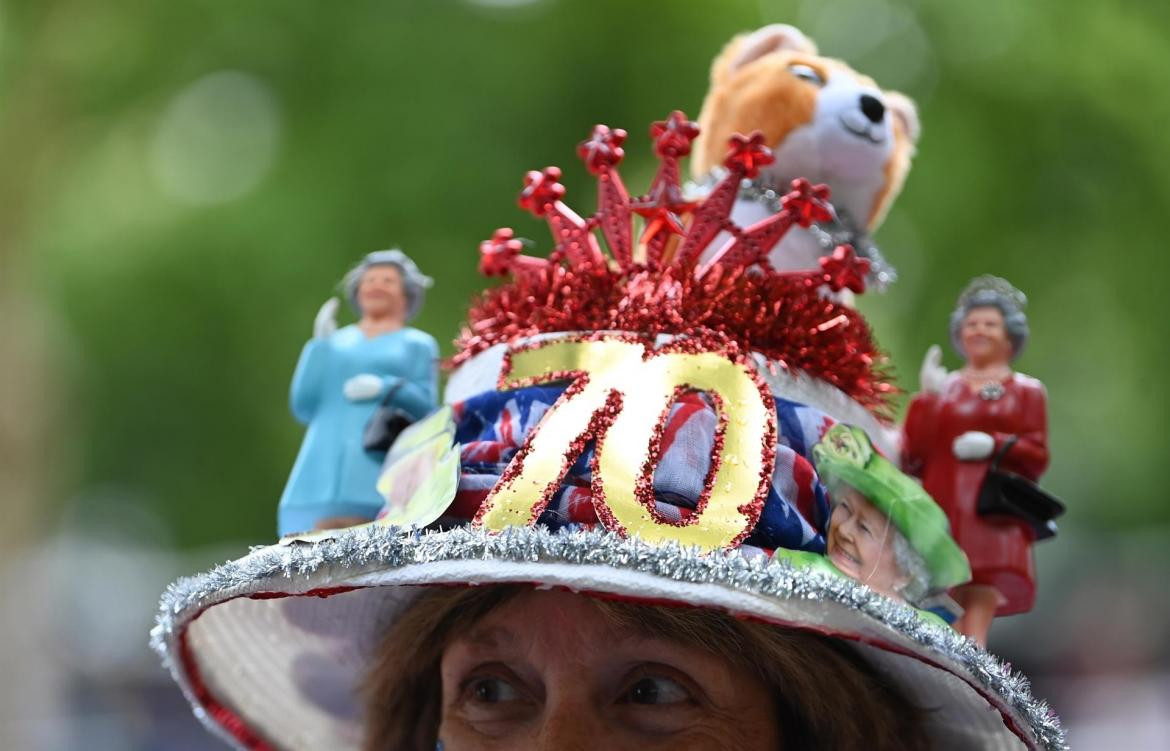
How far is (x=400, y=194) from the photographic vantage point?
7.61m

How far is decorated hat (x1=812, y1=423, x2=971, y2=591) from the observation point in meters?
1.94

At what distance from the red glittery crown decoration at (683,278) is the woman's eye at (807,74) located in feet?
1.12

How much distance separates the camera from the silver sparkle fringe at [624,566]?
1.67 meters

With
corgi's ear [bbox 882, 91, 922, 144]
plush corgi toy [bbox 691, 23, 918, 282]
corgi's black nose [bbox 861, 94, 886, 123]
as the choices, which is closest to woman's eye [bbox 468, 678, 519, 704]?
plush corgi toy [bbox 691, 23, 918, 282]

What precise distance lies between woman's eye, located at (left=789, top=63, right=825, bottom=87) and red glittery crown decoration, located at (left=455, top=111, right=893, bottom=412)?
0.34 meters

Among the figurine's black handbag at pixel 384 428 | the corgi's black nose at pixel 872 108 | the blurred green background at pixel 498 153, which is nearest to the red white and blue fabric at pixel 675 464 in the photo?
the figurine's black handbag at pixel 384 428

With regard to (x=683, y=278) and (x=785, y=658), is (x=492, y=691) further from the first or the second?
(x=683, y=278)

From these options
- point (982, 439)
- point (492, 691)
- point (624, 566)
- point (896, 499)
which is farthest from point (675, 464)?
point (982, 439)

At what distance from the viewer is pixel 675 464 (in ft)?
6.08

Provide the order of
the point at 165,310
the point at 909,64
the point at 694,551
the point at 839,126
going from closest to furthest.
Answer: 1. the point at 694,551
2. the point at 839,126
3. the point at 909,64
4. the point at 165,310

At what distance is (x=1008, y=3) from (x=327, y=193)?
373 centimetres

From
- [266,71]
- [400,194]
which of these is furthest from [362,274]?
[266,71]

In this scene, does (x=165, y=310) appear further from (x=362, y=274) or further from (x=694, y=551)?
(x=694, y=551)

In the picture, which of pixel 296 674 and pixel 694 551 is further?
pixel 296 674
